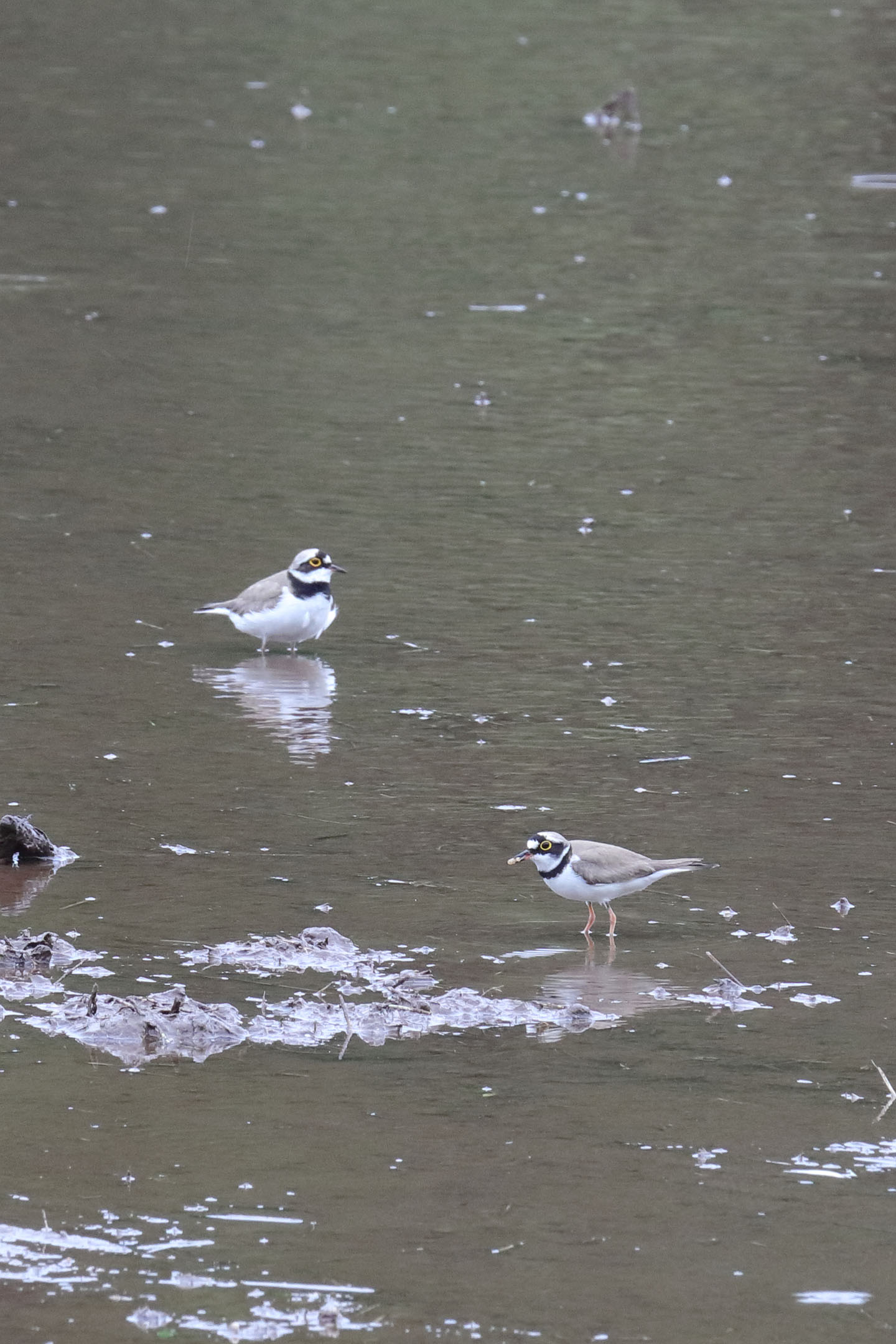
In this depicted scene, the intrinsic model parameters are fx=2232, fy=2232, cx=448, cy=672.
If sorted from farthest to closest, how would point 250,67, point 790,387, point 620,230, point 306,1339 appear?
1. point 250,67
2. point 620,230
3. point 790,387
4. point 306,1339

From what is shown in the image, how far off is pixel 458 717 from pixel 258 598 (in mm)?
1695

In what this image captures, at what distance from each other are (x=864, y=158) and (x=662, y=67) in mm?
5998

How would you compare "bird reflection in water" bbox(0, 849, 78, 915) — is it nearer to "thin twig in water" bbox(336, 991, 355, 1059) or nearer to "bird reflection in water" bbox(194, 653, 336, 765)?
"thin twig in water" bbox(336, 991, 355, 1059)

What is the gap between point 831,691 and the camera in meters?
11.1

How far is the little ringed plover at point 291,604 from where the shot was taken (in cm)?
1174

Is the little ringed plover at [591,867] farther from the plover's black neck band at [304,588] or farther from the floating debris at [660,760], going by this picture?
the plover's black neck band at [304,588]

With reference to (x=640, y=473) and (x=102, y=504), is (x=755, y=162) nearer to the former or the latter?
(x=640, y=473)

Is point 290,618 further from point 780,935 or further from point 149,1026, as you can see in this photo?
point 149,1026

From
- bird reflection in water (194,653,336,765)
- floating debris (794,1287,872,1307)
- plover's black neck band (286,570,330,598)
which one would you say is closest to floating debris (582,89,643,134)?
bird reflection in water (194,653,336,765)

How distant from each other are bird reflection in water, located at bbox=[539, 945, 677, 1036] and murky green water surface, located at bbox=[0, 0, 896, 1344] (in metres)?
0.02

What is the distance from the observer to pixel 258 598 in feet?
39.1

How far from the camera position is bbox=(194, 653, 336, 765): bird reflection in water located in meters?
10.6

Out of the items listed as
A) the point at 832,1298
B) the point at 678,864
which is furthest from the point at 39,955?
the point at 832,1298

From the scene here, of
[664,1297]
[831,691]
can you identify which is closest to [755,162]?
[831,691]
